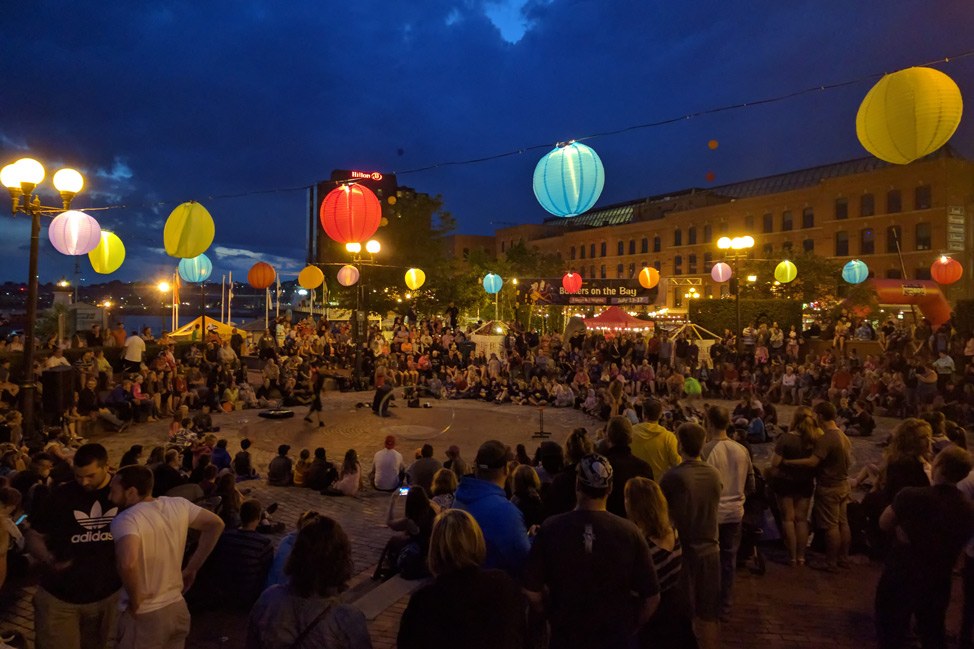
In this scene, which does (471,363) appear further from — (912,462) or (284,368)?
(912,462)

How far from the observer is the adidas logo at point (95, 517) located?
11.7ft

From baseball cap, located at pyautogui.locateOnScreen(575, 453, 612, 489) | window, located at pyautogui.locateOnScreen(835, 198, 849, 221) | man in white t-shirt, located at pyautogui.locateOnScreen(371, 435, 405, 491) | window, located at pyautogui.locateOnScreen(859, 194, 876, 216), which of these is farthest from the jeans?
window, located at pyautogui.locateOnScreen(835, 198, 849, 221)

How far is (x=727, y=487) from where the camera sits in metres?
5.19

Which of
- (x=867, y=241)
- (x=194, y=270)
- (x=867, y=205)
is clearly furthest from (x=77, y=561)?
(x=867, y=205)

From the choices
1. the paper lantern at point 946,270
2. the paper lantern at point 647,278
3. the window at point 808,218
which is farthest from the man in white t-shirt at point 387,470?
the window at point 808,218

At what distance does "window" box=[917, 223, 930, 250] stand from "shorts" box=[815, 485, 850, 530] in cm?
4749

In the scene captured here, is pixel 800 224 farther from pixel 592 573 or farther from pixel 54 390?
pixel 592 573

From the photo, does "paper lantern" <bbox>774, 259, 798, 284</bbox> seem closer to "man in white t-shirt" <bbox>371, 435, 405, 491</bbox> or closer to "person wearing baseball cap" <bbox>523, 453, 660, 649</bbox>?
"man in white t-shirt" <bbox>371, 435, 405, 491</bbox>

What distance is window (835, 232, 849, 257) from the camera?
4969cm

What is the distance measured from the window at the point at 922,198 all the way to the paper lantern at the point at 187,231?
49348 mm

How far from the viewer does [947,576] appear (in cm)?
430

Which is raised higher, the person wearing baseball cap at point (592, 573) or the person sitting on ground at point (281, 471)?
the person wearing baseball cap at point (592, 573)

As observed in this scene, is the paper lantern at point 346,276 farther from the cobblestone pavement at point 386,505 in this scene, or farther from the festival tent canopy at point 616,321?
the festival tent canopy at point 616,321

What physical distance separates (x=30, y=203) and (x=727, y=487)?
10.2 metres
